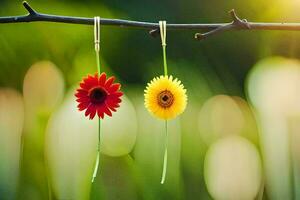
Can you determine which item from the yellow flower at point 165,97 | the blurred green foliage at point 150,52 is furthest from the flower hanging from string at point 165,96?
the blurred green foliage at point 150,52

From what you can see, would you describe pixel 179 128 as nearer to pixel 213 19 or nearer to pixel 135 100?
pixel 135 100

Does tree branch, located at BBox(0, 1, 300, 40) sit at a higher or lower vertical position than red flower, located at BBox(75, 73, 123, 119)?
higher

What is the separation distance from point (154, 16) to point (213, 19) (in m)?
0.14

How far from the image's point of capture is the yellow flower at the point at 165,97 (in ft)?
2.53

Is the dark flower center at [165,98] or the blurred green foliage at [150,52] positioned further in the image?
the blurred green foliage at [150,52]

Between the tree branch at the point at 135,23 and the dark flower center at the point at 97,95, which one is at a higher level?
the tree branch at the point at 135,23

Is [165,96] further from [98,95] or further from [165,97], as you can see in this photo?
[98,95]

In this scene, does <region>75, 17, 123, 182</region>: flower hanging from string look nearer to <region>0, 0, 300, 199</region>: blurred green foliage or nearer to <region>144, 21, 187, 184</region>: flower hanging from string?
<region>144, 21, 187, 184</region>: flower hanging from string

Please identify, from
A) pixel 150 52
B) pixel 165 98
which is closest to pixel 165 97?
pixel 165 98

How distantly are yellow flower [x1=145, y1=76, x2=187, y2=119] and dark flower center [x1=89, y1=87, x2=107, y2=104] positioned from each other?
0.07m

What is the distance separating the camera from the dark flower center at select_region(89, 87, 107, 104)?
760 mm

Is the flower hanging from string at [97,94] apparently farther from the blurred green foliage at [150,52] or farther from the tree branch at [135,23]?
the blurred green foliage at [150,52]

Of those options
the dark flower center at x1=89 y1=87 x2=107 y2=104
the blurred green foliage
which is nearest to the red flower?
the dark flower center at x1=89 y1=87 x2=107 y2=104

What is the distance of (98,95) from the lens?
0.77 meters
